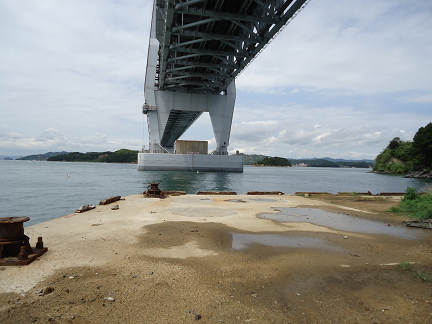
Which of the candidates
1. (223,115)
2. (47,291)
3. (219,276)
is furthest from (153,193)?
(223,115)

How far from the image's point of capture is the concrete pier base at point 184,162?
170 ft

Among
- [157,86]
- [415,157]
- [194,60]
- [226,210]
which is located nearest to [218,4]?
[194,60]

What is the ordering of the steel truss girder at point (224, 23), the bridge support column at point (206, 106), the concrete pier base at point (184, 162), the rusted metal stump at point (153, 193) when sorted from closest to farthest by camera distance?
1. the rusted metal stump at point (153, 193)
2. the steel truss girder at point (224, 23)
3. the bridge support column at point (206, 106)
4. the concrete pier base at point (184, 162)

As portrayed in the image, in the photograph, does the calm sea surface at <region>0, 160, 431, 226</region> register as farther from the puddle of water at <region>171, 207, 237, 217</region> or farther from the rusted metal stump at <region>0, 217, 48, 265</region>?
the rusted metal stump at <region>0, 217, 48, 265</region>

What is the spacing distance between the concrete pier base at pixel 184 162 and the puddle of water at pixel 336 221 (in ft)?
137

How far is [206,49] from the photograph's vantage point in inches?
1250

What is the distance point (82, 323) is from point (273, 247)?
3673 mm

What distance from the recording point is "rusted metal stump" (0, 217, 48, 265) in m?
4.19

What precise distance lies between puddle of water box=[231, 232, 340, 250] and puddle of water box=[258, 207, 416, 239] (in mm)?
1803

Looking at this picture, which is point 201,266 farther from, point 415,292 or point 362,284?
point 415,292

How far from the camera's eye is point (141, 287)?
3.55 metres

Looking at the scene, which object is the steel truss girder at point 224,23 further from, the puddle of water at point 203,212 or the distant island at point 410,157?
the distant island at point 410,157

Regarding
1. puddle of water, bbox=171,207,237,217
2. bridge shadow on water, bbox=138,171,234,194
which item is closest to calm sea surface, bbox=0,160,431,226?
bridge shadow on water, bbox=138,171,234,194

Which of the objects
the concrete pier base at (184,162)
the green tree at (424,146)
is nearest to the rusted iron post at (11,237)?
the concrete pier base at (184,162)
